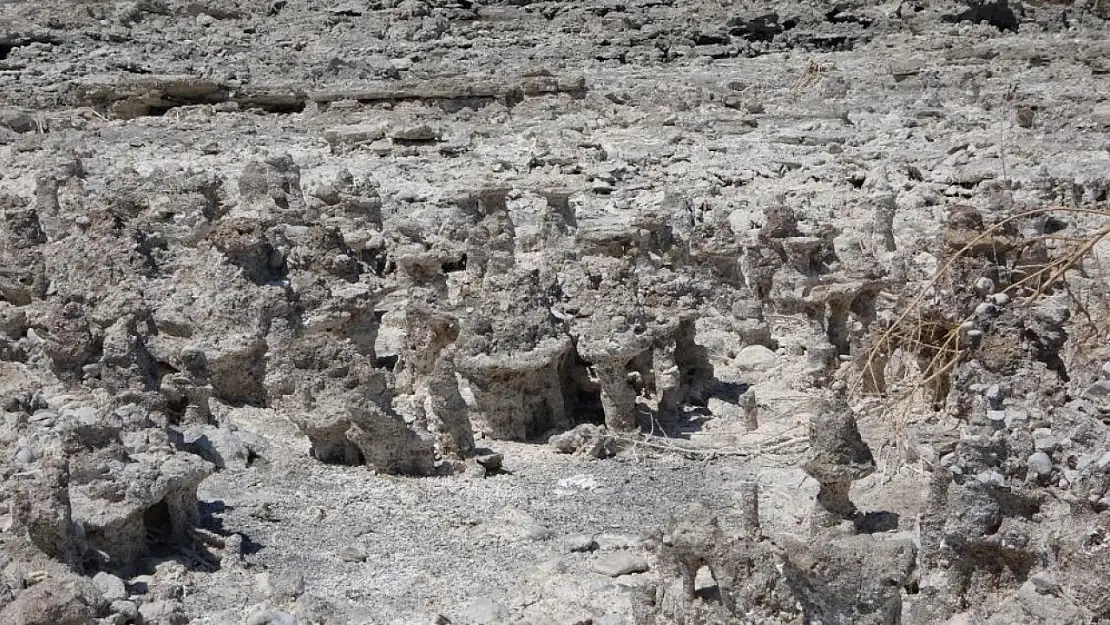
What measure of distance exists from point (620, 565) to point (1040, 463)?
5.05 ft

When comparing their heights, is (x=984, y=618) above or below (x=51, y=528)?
below

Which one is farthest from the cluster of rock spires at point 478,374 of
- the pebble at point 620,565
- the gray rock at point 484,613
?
the gray rock at point 484,613

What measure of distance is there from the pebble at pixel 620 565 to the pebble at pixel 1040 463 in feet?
4.70

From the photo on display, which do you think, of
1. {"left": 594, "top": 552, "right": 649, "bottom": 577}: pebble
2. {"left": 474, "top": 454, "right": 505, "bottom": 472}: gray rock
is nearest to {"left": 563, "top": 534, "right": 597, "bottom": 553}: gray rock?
{"left": 594, "top": 552, "right": 649, "bottom": 577}: pebble

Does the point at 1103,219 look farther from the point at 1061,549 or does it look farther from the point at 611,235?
the point at 1061,549

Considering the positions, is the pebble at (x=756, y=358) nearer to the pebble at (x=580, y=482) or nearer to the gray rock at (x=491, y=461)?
the pebble at (x=580, y=482)

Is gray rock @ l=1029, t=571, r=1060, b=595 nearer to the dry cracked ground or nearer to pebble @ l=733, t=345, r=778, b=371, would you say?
the dry cracked ground

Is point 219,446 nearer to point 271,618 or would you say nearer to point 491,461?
point 491,461

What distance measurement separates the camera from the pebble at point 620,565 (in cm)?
505

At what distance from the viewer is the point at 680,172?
40.9ft

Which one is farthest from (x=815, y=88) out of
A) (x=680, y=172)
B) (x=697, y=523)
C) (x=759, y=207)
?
(x=697, y=523)

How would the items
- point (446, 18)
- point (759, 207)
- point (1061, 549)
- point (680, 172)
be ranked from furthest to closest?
point (446, 18) < point (680, 172) < point (759, 207) < point (1061, 549)

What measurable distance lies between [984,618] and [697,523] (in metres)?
0.91

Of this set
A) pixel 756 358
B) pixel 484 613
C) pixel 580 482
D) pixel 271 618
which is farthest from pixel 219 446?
pixel 756 358
